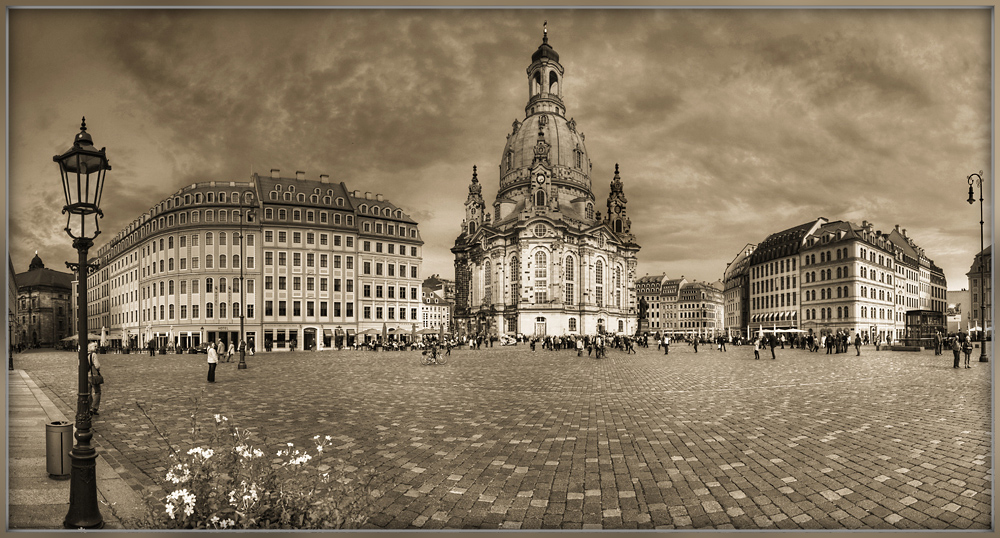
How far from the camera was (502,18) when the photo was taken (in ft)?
23.9

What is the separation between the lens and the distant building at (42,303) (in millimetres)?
7518

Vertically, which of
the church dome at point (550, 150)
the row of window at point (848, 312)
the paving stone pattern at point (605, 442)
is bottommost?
the paving stone pattern at point (605, 442)

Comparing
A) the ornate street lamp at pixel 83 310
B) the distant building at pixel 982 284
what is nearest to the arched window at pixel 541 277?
the distant building at pixel 982 284

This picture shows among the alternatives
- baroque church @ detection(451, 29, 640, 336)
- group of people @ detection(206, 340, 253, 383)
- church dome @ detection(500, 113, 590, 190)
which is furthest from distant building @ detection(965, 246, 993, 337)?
church dome @ detection(500, 113, 590, 190)

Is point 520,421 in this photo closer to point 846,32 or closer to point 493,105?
point 493,105

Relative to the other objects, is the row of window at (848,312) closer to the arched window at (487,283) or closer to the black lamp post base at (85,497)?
the black lamp post base at (85,497)

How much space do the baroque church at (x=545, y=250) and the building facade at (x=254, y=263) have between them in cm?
7741

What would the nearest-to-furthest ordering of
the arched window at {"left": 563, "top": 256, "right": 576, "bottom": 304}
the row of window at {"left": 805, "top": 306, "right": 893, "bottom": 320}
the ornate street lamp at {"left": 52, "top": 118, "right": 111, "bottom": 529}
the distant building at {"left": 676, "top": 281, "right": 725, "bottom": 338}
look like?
the ornate street lamp at {"left": 52, "top": 118, "right": 111, "bottom": 529} → the row of window at {"left": 805, "top": 306, "right": 893, "bottom": 320} → the distant building at {"left": 676, "top": 281, "right": 725, "bottom": 338} → the arched window at {"left": 563, "top": 256, "right": 576, "bottom": 304}

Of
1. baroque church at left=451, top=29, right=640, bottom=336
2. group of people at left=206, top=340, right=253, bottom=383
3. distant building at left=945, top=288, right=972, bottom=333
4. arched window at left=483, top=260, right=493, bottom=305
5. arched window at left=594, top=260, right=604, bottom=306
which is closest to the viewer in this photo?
distant building at left=945, top=288, right=972, bottom=333

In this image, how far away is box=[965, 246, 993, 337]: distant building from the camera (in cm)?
657

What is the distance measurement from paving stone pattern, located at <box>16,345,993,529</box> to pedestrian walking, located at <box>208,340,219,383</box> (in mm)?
430

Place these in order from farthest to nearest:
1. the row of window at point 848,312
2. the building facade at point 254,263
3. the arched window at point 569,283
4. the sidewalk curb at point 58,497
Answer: the arched window at point 569,283, the row of window at point 848,312, the building facade at point 254,263, the sidewalk curb at point 58,497

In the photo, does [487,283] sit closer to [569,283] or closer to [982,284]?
[569,283]

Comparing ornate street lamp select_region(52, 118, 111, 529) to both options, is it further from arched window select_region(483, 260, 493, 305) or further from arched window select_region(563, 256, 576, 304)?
arched window select_region(483, 260, 493, 305)
